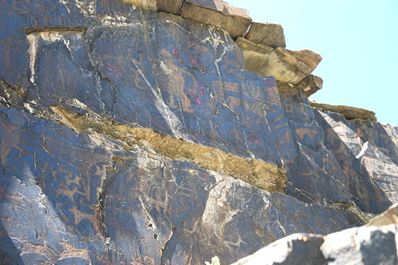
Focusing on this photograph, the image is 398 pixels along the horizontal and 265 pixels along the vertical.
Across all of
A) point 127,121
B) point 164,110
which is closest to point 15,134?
point 127,121

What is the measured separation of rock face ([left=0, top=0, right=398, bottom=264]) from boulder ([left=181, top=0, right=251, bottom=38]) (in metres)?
0.02

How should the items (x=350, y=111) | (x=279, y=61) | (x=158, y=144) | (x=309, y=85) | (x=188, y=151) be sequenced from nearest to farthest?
(x=158, y=144), (x=188, y=151), (x=279, y=61), (x=309, y=85), (x=350, y=111)

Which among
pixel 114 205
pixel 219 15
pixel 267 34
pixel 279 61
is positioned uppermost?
pixel 219 15

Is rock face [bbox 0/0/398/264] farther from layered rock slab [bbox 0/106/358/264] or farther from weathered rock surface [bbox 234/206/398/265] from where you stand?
weathered rock surface [bbox 234/206/398/265]

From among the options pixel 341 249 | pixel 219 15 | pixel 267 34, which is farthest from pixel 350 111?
pixel 341 249

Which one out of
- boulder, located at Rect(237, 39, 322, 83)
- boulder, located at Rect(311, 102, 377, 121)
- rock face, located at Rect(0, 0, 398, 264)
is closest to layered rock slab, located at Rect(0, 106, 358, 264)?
rock face, located at Rect(0, 0, 398, 264)

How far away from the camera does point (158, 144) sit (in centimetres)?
611

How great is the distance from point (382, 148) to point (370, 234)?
20.5 feet

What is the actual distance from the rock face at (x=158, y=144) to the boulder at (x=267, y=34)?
97 mm

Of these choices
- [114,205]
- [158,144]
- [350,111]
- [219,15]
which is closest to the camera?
[114,205]

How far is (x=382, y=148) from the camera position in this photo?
338 inches

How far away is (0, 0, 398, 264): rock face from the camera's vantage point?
4.95 metres

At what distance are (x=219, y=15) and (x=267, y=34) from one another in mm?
768

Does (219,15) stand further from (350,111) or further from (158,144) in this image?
(350,111)
